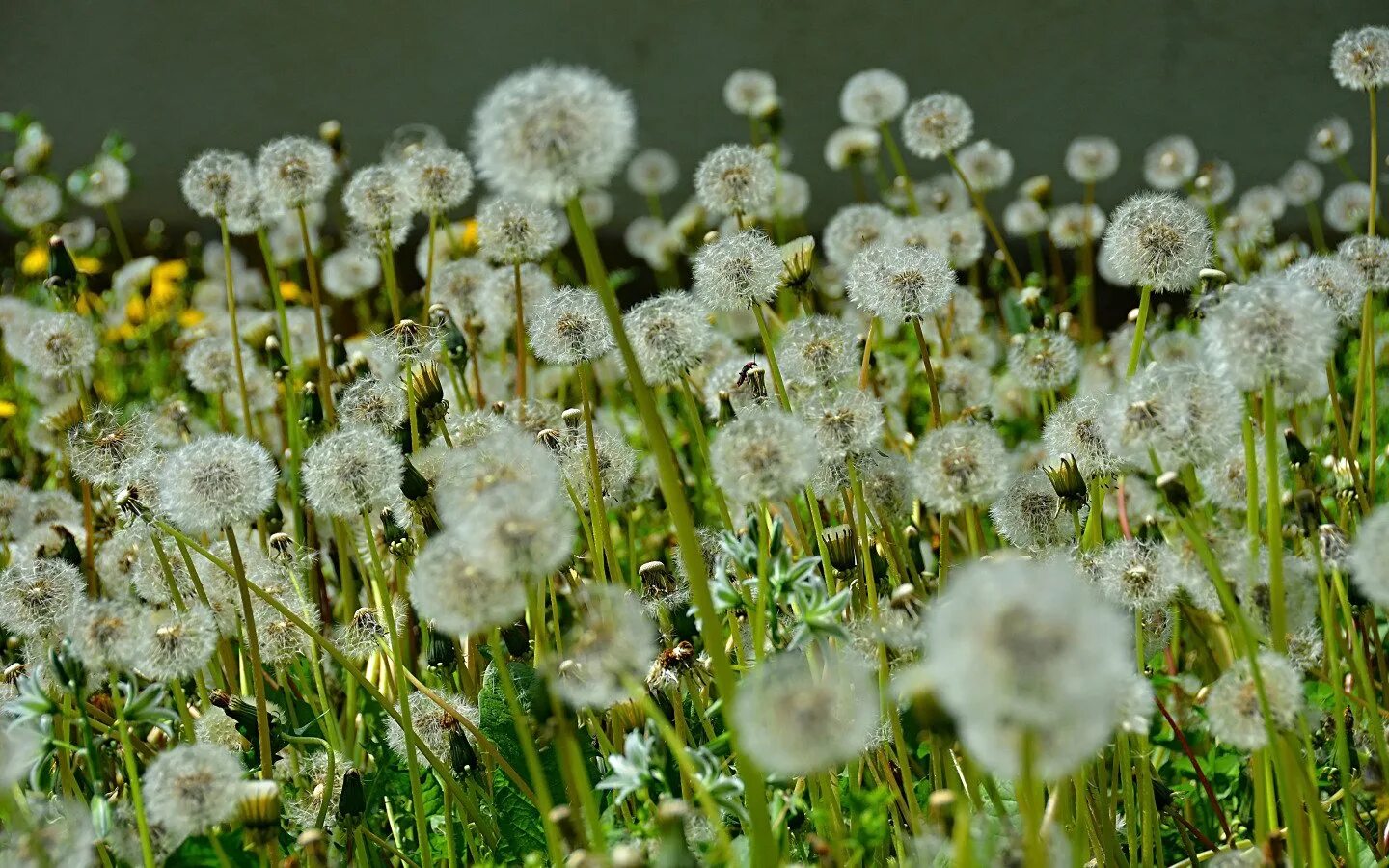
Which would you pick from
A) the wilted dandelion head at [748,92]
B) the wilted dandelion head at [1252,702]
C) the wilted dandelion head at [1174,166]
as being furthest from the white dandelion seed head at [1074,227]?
the wilted dandelion head at [1252,702]

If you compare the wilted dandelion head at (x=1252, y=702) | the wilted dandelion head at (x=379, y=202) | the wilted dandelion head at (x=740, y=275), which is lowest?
the wilted dandelion head at (x=1252, y=702)

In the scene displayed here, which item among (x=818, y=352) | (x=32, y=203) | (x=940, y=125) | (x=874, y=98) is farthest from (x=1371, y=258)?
(x=32, y=203)

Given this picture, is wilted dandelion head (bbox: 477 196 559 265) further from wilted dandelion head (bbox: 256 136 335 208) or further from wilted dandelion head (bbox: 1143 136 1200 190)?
wilted dandelion head (bbox: 1143 136 1200 190)

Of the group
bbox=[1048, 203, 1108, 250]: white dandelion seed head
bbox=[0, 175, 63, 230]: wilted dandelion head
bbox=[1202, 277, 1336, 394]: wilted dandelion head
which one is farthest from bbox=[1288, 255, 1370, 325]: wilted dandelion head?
bbox=[0, 175, 63, 230]: wilted dandelion head

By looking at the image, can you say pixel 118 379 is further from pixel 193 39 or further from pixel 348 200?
pixel 193 39

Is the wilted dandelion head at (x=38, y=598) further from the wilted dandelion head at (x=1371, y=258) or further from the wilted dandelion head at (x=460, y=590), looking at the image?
the wilted dandelion head at (x=1371, y=258)

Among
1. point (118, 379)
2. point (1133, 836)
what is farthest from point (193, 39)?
point (1133, 836)
